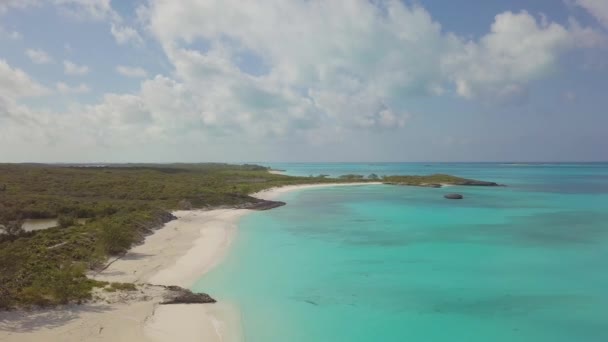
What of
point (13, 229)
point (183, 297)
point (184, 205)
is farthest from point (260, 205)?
point (183, 297)

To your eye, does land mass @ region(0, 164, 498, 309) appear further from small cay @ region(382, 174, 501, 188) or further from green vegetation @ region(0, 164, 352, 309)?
small cay @ region(382, 174, 501, 188)

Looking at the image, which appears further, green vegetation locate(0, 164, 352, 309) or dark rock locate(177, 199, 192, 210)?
dark rock locate(177, 199, 192, 210)

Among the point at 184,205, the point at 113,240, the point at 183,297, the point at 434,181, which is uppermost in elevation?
the point at 434,181

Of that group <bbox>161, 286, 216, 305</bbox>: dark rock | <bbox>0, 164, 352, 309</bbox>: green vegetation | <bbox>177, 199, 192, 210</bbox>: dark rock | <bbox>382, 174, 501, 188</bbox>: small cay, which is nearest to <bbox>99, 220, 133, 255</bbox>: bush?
<bbox>0, 164, 352, 309</bbox>: green vegetation

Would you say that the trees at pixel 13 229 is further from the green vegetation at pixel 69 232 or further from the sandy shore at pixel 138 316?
the sandy shore at pixel 138 316

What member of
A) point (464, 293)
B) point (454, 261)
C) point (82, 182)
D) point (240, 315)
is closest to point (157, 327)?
point (240, 315)

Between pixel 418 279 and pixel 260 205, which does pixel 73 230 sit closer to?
pixel 418 279

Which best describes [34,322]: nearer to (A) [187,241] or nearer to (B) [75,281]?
(B) [75,281]
